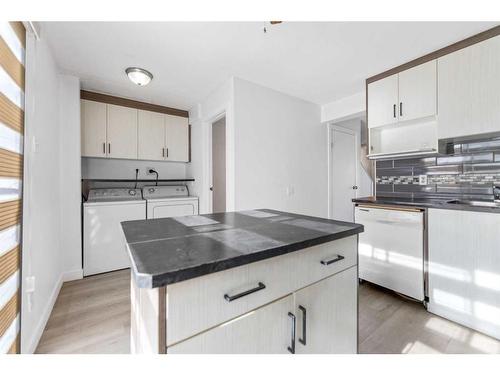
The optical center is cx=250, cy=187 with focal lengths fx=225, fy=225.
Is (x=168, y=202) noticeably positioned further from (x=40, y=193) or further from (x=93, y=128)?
(x=40, y=193)

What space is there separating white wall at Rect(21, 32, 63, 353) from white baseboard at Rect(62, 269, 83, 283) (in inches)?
5.4

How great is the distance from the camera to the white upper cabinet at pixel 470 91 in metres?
1.70

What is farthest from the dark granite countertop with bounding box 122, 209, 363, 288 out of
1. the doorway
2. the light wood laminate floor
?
the doorway

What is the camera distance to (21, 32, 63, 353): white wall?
1.38 meters

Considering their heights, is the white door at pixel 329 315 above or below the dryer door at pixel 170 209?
below

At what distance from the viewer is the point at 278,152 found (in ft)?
9.41

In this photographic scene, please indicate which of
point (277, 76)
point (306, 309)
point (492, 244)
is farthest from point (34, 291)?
point (492, 244)

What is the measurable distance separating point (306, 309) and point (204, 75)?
2.46m

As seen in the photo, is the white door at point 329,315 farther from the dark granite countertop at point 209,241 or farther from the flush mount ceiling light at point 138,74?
the flush mount ceiling light at point 138,74

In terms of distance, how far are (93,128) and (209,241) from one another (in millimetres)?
2896

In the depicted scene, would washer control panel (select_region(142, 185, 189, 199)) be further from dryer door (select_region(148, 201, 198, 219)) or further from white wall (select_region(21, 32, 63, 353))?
white wall (select_region(21, 32, 63, 353))

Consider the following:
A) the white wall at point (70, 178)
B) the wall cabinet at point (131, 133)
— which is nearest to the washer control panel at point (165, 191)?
the wall cabinet at point (131, 133)

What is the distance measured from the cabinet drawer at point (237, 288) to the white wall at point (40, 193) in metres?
1.37
